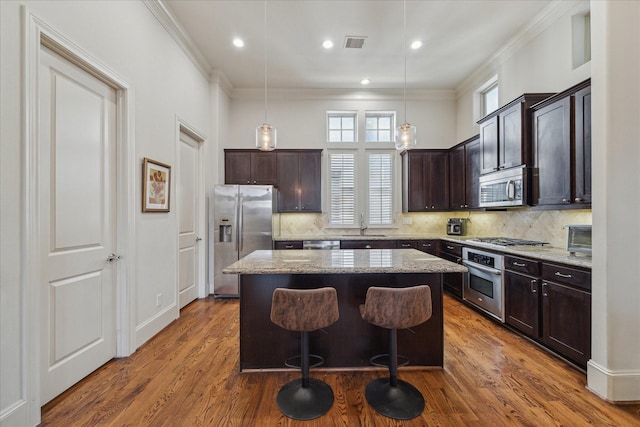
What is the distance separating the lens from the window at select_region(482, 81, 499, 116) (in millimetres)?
4562

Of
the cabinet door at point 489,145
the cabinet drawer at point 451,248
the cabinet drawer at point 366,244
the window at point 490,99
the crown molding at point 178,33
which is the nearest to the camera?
the crown molding at point 178,33

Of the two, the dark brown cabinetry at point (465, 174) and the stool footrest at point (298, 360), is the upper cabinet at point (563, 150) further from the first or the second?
the stool footrest at point (298, 360)

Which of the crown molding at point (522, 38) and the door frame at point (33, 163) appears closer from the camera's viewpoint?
the door frame at point (33, 163)

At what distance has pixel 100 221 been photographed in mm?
2396

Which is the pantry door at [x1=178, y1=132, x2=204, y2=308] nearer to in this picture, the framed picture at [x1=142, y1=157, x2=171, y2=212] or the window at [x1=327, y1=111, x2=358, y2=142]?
the framed picture at [x1=142, y1=157, x2=171, y2=212]

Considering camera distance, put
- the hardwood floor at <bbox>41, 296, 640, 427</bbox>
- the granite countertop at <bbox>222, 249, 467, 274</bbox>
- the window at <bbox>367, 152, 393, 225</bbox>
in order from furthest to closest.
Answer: the window at <bbox>367, 152, 393, 225</bbox> < the granite countertop at <bbox>222, 249, 467, 274</bbox> < the hardwood floor at <bbox>41, 296, 640, 427</bbox>

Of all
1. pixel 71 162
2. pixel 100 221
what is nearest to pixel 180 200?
pixel 100 221

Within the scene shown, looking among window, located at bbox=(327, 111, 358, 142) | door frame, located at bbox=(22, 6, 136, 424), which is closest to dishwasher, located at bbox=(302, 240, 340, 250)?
window, located at bbox=(327, 111, 358, 142)

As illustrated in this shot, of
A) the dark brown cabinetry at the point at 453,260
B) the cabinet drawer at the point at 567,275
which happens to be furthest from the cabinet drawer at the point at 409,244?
the cabinet drawer at the point at 567,275

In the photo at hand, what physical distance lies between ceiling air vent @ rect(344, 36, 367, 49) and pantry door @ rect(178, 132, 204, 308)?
2.55 m

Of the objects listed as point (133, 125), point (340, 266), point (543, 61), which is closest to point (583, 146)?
point (543, 61)

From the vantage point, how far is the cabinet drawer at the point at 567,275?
2.24 metres

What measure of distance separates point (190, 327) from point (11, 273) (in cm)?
195

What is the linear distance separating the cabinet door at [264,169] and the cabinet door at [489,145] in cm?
326
